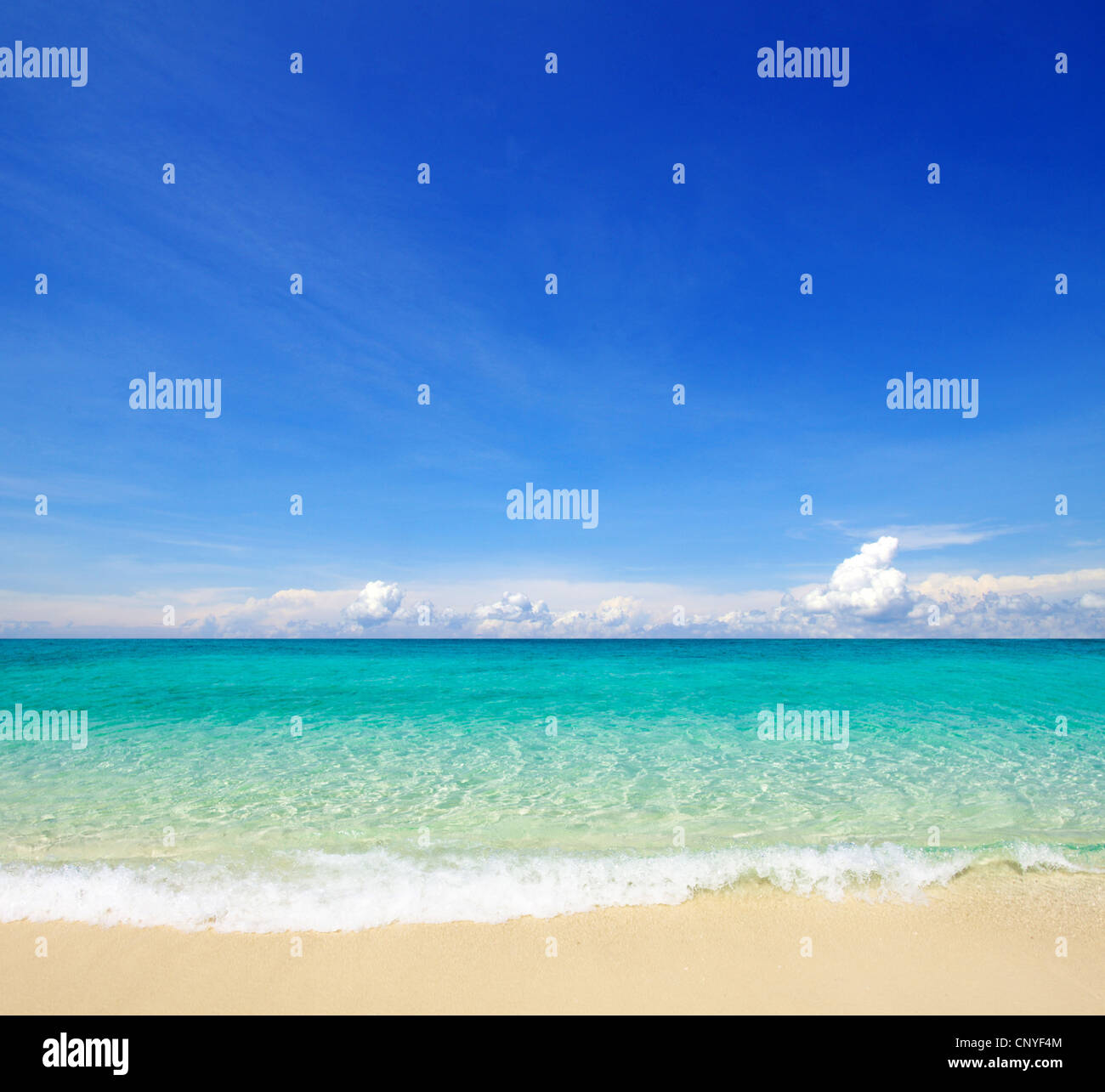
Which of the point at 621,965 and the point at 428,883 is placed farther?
the point at 428,883

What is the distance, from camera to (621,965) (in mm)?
4070

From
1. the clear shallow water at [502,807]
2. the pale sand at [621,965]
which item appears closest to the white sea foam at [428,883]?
the clear shallow water at [502,807]

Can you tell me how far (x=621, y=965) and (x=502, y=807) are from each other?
3.49m

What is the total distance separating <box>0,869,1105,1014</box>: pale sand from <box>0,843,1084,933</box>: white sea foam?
154mm

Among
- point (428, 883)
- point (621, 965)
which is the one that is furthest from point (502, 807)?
point (621, 965)

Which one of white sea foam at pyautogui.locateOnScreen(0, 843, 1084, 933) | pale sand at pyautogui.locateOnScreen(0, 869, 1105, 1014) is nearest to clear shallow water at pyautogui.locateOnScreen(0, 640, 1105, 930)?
white sea foam at pyautogui.locateOnScreen(0, 843, 1084, 933)

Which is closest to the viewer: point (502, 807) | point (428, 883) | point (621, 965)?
point (621, 965)

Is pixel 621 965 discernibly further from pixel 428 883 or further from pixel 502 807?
pixel 502 807

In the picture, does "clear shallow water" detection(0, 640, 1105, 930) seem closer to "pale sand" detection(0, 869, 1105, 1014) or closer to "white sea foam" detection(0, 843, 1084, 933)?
"white sea foam" detection(0, 843, 1084, 933)

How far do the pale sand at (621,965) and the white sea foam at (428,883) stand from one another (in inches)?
6.0
